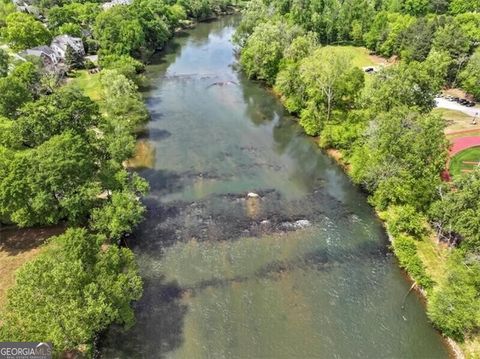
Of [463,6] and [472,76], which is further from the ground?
[463,6]

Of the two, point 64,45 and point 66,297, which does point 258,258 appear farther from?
point 64,45

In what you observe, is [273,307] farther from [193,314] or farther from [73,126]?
[73,126]

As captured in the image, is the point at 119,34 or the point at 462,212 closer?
the point at 462,212

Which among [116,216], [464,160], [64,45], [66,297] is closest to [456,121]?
[464,160]

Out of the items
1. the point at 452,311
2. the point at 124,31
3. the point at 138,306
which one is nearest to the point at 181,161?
the point at 138,306

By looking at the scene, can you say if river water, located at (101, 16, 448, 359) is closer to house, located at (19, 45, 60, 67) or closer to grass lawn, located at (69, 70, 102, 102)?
grass lawn, located at (69, 70, 102, 102)

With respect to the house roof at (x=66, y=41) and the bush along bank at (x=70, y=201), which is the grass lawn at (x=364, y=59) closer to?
the bush along bank at (x=70, y=201)

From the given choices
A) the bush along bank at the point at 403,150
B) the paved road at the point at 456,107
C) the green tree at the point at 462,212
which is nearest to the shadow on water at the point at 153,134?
the bush along bank at the point at 403,150
